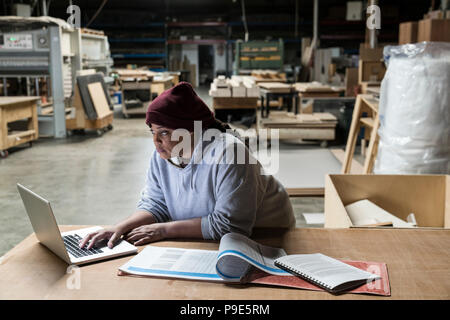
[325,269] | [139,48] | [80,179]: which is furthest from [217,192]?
[139,48]

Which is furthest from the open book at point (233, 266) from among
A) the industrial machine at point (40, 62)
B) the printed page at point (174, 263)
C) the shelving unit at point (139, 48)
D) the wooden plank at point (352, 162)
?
the shelving unit at point (139, 48)

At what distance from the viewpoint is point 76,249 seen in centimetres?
172

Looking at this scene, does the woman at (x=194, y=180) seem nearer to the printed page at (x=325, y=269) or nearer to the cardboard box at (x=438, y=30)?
the printed page at (x=325, y=269)

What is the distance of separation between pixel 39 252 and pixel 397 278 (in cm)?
122

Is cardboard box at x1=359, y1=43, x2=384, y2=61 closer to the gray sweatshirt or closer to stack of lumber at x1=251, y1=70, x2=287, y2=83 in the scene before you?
stack of lumber at x1=251, y1=70, x2=287, y2=83

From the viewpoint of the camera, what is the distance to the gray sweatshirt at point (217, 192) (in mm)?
1756

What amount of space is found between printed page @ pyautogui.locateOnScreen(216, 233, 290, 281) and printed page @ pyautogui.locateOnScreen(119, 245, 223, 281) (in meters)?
0.04

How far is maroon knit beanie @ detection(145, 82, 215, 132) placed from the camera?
5.74 feet

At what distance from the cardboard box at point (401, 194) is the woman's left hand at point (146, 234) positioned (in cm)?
129

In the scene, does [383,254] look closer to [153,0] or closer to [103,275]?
[103,275]

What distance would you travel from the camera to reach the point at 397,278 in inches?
58.2
